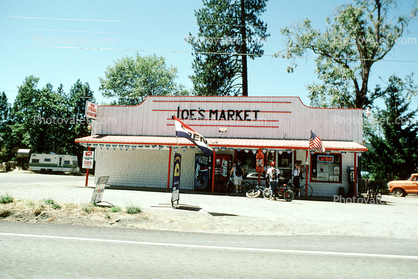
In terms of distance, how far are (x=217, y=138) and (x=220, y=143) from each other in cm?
210

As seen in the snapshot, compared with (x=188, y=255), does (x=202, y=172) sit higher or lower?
higher

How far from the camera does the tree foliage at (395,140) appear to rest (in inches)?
1138

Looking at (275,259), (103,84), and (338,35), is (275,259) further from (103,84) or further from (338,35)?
(103,84)

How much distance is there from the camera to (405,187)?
923 inches

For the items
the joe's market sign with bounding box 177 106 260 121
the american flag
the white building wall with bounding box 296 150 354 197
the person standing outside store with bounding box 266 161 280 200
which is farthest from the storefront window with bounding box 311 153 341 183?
the joe's market sign with bounding box 177 106 260 121

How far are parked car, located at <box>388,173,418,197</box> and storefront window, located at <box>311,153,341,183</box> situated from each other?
27.8ft

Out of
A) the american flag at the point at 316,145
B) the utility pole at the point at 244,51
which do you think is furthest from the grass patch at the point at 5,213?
the utility pole at the point at 244,51

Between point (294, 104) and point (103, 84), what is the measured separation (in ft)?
124

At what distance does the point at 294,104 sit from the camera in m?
19.4

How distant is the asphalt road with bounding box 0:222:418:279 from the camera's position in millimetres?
4633

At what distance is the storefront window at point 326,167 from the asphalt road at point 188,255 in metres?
11.4

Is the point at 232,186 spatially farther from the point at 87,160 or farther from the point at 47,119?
the point at 47,119

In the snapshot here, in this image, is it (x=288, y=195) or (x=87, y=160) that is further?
(x=87, y=160)

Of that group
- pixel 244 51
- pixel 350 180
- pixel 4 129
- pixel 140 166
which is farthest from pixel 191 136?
pixel 4 129
